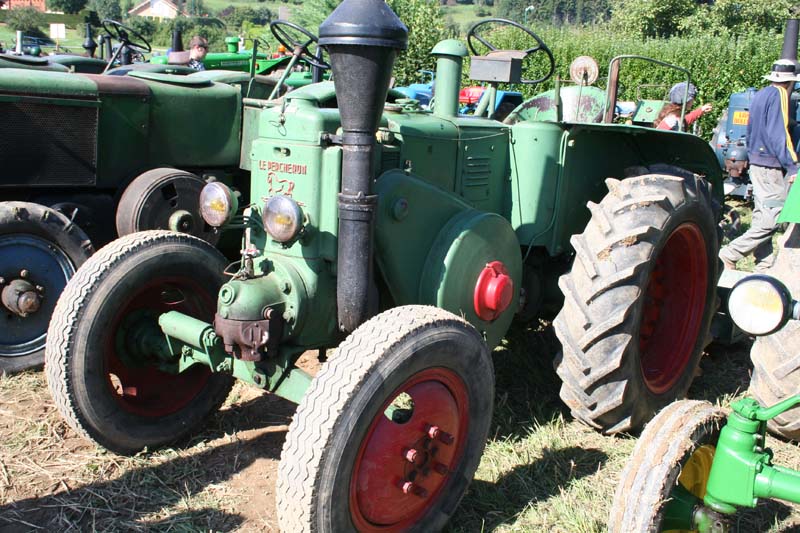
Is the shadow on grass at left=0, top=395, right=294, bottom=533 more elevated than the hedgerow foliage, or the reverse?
the hedgerow foliage

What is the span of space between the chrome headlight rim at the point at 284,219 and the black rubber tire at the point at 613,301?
121 centimetres

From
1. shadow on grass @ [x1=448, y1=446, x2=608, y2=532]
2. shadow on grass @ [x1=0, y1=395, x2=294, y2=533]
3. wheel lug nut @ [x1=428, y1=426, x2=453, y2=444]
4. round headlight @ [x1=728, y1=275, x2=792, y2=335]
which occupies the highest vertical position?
round headlight @ [x1=728, y1=275, x2=792, y2=335]

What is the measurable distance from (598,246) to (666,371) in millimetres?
1057

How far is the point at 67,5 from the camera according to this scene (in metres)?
61.3

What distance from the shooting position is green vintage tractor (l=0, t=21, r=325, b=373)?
4418 mm

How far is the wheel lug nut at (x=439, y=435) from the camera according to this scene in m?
2.60

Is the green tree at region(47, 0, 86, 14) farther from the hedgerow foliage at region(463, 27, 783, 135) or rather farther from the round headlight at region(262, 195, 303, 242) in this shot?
the round headlight at region(262, 195, 303, 242)

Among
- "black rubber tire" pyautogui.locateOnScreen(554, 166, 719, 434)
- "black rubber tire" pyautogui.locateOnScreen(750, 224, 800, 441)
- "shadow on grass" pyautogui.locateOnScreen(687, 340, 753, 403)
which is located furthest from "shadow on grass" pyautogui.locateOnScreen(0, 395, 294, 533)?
"shadow on grass" pyautogui.locateOnScreen(687, 340, 753, 403)

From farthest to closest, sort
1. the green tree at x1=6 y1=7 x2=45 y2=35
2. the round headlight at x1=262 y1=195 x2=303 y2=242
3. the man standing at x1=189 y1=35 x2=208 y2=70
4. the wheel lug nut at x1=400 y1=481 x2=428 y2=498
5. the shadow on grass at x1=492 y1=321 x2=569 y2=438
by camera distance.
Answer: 1. the green tree at x1=6 y1=7 x2=45 y2=35
2. the man standing at x1=189 y1=35 x2=208 y2=70
3. the shadow on grass at x1=492 y1=321 x2=569 y2=438
4. the round headlight at x1=262 y1=195 x2=303 y2=242
5. the wheel lug nut at x1=400 y1=481 x2=428 y2=498

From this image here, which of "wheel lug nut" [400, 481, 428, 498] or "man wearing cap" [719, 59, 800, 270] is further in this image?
"man wearing cap" [719, 59, 800, 270]

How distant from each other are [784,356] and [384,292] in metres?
1.66

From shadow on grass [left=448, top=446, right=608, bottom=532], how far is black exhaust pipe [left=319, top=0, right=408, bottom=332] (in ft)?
2.77

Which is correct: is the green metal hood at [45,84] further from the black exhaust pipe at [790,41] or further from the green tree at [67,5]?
the green tree at [67,5]

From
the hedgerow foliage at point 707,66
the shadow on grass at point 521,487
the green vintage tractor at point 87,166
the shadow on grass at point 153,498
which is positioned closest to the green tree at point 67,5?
the hedgerow foliage at point 707,66
